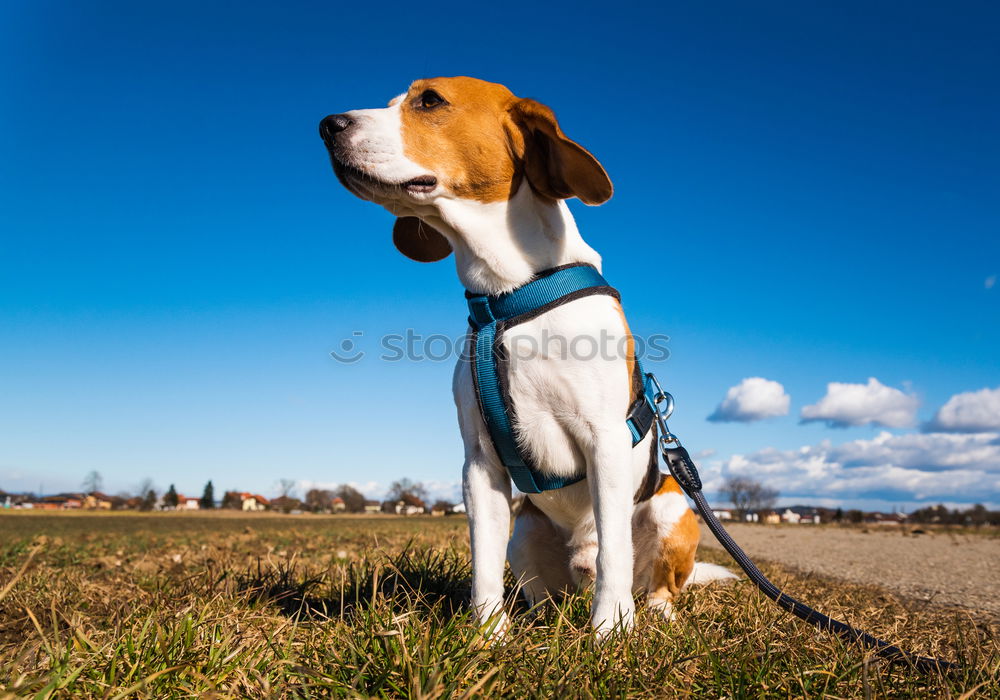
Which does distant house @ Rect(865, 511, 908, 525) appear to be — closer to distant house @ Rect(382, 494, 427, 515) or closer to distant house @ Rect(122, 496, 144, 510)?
distant house @ Rect(382, 494, 427, 515)

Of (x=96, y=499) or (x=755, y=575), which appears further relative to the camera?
(x=96, y=499)

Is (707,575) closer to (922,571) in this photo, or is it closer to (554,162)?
(554,162)

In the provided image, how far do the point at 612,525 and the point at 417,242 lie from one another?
1.91 m

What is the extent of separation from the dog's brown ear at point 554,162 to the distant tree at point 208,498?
116690 millimetres

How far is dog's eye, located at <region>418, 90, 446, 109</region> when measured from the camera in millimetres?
3314

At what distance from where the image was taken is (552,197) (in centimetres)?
330

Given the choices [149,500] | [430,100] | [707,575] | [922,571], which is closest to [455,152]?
[430,100]

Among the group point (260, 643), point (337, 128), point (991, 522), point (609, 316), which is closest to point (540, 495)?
point (609, 316)

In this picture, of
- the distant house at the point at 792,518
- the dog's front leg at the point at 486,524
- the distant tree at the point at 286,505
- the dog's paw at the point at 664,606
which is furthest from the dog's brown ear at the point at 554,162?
the distant tree at the point at 286,505

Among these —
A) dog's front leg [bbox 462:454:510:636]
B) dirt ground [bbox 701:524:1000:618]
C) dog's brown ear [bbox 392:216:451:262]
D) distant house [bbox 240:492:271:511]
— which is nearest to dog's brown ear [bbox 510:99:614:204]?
dog's brown ear [bbox 392:216:451:262]

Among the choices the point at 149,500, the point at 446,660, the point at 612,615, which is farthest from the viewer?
the point at 149,500

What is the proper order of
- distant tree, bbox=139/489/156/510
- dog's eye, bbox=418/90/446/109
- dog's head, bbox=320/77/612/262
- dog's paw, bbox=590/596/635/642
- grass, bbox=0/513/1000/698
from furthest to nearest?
distant tree, bbox=139/489/156/510 < dog's eye, bbox=418/90/446/109 < dog's head, bbox=320/77/612/262 < dog's paw, bbox=590/596/635/642 < grass, bbox=0/513/1000/698

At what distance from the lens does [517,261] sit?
3271 millimetres

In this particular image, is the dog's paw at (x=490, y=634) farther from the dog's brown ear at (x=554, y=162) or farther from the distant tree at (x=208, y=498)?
the distant tree at (x=208, y=498)
